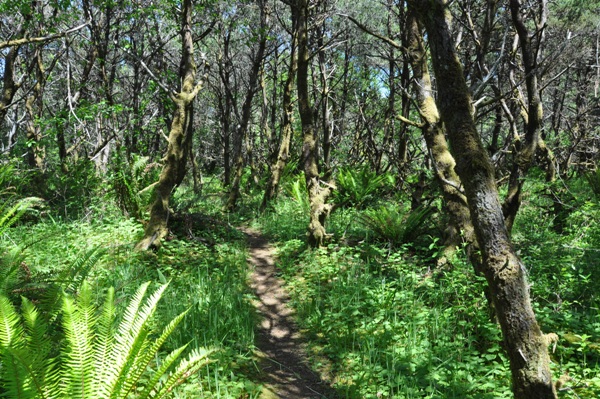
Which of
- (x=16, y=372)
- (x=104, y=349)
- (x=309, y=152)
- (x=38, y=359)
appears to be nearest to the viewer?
(x=16, y=372)

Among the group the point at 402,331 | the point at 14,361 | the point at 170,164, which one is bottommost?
the point at 402,331

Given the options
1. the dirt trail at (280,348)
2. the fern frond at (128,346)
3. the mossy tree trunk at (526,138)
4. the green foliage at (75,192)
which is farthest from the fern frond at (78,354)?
the green foliage at (75,192)

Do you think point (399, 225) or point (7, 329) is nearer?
point (7, 329)

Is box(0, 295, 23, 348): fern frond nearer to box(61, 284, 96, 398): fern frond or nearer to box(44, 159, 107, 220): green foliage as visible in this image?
box(61, 284, 96, 398): fern frond

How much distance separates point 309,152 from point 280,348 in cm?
373

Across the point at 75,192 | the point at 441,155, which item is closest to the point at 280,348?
the point at 441,155

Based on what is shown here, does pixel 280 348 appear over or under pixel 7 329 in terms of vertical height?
under

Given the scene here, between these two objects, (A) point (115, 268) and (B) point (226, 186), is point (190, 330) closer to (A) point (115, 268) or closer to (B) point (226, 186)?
(A) point (115, 268)

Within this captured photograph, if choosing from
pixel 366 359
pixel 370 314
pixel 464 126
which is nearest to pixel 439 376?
pixel 366 359

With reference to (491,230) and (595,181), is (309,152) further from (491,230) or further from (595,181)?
(595,181)

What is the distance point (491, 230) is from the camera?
2.46m

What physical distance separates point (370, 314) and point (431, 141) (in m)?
2.35

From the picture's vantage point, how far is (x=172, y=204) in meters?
7.41

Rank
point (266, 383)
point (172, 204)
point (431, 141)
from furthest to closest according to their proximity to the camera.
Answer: point (172, 204) < point (431, 141) < point (266, 383)
